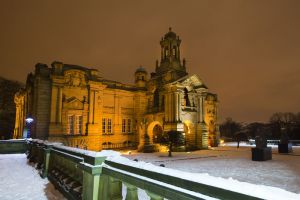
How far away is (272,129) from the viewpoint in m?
67.6

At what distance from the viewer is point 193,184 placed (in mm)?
2656

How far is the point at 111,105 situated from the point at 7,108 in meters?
25.4

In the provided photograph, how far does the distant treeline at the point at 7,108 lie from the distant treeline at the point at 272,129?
4418 cm

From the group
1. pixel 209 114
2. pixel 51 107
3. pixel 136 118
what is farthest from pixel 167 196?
pixel 209 114

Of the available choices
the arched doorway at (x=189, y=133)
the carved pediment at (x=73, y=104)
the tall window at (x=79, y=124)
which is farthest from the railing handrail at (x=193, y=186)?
the arched doorway at (x=189, y=133)

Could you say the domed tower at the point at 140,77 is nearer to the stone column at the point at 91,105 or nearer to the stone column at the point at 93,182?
the stone column at the point at 91,105

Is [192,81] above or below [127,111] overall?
above

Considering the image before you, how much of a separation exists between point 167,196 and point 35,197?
234 inches

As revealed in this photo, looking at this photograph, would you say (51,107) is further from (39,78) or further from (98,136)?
(98,136)

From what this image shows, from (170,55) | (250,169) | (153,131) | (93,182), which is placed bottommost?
(250,169)

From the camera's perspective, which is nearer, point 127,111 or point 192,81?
point 192,81

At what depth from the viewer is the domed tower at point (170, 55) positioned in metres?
39.5

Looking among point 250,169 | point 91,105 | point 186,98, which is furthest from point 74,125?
point 250,169

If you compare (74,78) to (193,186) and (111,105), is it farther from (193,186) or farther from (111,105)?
(193,186)
